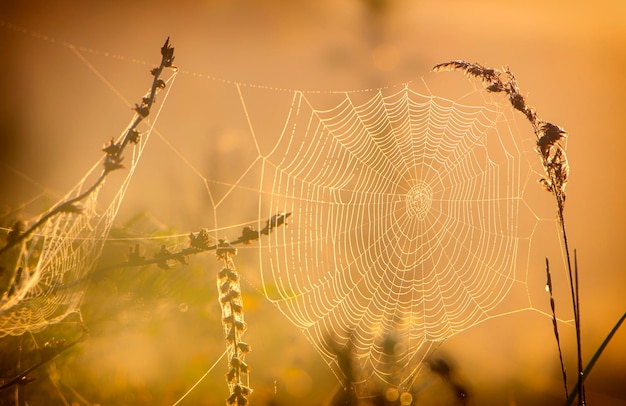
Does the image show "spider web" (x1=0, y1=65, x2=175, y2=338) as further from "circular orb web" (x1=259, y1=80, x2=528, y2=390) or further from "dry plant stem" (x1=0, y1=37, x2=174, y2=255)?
"circular orb web" (x1=259, y1=80, x2=528, y2=390)

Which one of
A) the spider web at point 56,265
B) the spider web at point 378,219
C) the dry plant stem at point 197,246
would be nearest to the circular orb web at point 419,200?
the spider web at point 378,219

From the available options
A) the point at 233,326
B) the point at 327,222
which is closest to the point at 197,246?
the point at 233,326

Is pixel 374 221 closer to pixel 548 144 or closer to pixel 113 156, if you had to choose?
pixel 548 144

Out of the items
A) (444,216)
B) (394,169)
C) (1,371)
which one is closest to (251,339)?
(1,371)

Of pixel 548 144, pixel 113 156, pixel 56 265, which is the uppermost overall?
pixel 548 144

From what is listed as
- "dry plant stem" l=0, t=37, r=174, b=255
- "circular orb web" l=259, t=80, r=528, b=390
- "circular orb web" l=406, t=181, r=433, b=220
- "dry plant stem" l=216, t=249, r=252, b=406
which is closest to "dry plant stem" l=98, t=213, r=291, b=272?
"dry plant stem" l=216, t=249, r=252, b=406

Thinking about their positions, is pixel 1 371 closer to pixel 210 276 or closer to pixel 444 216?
pixel 210 276

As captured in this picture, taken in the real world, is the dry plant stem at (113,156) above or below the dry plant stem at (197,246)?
above

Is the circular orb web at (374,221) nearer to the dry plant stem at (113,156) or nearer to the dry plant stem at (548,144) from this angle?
the dry plant stem at (548,144)

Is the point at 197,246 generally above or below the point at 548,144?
below

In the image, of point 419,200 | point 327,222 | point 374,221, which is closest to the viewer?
point 327,222

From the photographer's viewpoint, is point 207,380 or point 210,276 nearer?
point 210,276
